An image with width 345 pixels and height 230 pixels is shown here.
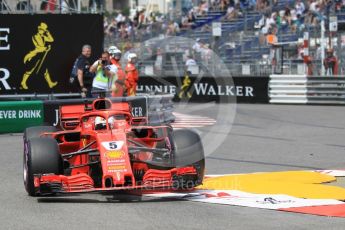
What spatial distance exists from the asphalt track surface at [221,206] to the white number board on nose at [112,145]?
0.54 meters

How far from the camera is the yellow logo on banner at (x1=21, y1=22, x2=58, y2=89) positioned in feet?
61.1

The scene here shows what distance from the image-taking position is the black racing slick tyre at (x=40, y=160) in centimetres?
861

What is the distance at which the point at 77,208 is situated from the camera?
324 inches

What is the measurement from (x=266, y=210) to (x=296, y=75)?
1773 cm

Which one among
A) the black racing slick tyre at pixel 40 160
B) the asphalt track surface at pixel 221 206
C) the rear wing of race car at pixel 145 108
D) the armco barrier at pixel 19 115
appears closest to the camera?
the asphalt track surface at pixel 221 206

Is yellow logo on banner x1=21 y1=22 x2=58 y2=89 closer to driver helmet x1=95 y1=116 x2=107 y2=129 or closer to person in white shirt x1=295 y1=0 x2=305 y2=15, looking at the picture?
driver helmet x1=95 y1=116 x2=107 y2=129

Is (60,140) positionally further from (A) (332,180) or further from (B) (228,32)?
(B) (228,32)

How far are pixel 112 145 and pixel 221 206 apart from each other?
134 cm

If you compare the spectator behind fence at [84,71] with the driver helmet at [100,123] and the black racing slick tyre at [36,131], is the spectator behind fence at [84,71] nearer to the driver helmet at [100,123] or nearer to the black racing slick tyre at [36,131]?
the black racing slick tyre at [36,131]

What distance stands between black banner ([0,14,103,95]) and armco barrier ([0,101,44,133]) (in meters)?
1.49

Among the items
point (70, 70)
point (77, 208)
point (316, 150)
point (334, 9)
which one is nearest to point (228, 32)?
point (334, 9)

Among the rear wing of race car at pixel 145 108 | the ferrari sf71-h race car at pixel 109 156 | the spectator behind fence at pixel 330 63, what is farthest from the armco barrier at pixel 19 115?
the spectator behind fence at pixel 330 63

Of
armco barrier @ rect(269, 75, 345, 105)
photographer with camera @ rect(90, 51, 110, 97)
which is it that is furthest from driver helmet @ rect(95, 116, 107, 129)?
armco barrier @ rect(269, 75, 345, 105)

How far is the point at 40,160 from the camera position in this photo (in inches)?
340
